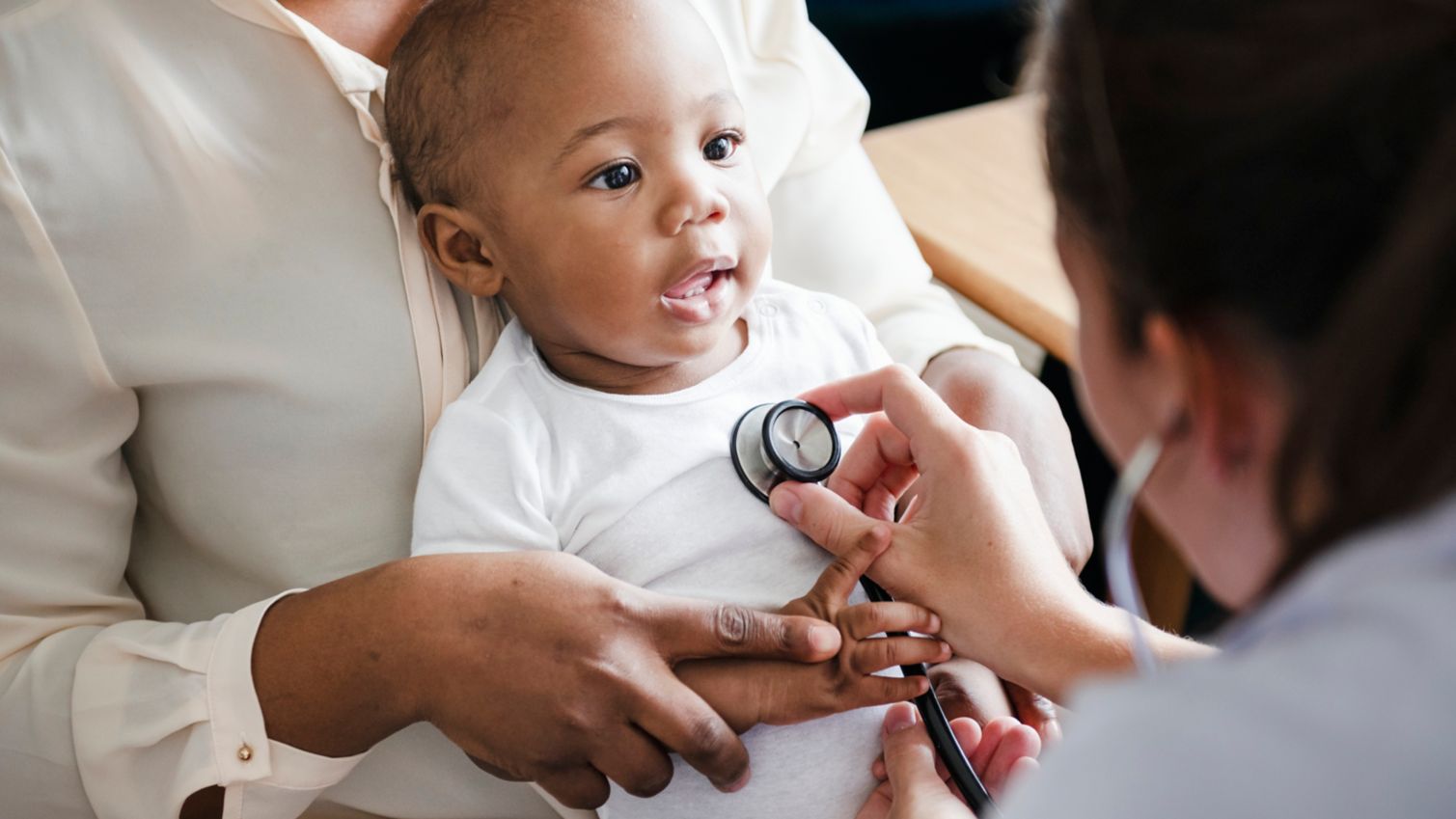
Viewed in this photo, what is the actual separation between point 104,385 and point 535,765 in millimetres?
452

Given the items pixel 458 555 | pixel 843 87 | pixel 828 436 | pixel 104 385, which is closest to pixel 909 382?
pixel 828 436

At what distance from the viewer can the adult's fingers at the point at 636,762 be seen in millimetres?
961

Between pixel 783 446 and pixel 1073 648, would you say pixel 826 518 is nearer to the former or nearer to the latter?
pixel 783 446

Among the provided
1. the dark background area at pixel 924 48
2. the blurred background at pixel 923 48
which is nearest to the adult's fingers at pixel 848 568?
the dark background area at pixel 924 48

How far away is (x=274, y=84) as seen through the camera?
106cm

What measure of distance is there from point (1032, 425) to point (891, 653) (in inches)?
14.6

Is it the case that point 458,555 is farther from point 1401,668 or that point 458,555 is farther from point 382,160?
point 1401,668

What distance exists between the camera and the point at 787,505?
1.07 m

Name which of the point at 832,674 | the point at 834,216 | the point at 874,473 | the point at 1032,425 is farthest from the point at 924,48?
the point at 832,674

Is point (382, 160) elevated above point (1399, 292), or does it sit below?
below

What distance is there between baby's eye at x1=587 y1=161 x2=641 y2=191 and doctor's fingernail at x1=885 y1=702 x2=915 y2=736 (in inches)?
19.1

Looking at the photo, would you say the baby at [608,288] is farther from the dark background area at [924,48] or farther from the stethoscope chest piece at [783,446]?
the dark background area at [924,48]

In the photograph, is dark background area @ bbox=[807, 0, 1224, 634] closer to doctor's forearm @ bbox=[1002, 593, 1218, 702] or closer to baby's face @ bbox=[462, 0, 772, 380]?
baby's face @ bbox=[462, 0, 772, 380]

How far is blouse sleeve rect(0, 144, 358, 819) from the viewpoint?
987mm
